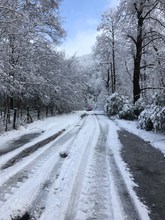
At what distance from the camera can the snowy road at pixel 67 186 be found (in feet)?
14.3

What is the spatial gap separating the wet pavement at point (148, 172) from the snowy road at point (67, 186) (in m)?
0.18

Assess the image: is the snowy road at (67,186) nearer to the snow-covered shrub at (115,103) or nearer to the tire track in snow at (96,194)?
the tire track in snow at (96,194)

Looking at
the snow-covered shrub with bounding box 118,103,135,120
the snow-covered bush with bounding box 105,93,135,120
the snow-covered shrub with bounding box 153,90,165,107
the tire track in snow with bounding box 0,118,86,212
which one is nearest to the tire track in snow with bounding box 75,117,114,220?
the tire track in snow with bounding box 0,118,86,212

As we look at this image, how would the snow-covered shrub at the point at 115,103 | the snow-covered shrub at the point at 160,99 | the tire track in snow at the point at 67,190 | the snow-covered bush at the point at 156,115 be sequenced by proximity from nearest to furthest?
the tire track in snow at the point at 67,190, the snow-covered bush at the point at 156,115, the snow-covered shrub at the point at 160,99, the snow-covered shrub at the point at 115,103

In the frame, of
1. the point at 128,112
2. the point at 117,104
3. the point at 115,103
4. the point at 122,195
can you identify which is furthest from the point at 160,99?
the point at 115,103

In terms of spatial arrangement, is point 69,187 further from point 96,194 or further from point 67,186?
point 96,194

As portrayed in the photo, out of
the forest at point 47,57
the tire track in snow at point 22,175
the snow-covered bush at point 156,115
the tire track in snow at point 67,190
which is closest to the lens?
the tire track in snow at point 67,190

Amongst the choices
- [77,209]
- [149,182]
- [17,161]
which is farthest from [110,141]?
[77,209]

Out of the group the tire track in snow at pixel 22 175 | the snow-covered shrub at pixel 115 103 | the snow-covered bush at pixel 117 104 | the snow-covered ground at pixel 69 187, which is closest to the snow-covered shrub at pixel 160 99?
the snow-covered ground at pixel 69 187

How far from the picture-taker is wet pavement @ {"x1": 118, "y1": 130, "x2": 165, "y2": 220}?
4.89m

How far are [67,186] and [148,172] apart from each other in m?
2.25

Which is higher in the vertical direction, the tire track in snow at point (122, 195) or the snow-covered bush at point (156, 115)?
the snow-covered bush at point (156, 115)

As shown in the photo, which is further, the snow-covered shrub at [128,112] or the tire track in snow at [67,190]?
the snow-covered shrub at [128,112]

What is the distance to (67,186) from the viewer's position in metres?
5.55
